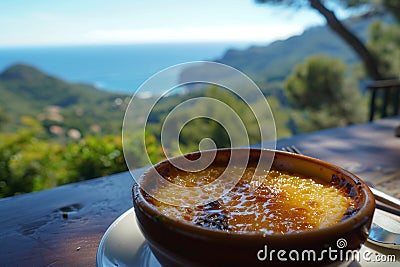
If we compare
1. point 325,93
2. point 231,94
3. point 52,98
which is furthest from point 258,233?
point 52,98

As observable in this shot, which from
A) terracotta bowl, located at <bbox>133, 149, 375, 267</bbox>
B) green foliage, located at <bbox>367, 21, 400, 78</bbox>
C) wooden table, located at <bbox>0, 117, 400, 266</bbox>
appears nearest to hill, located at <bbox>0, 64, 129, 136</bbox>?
green foliage, located at <bbox>367, 21, 400, 78</bbox>

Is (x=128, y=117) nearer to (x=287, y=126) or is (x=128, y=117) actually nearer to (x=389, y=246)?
(x=389, y=246)

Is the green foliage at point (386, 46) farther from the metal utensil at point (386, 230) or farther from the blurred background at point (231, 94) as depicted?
the metal utensil at point (386, 230)

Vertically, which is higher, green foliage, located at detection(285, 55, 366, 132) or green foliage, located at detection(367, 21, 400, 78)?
green foliage, located at detection(367, 21, 400, 78)

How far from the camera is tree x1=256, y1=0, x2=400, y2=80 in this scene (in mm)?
4231

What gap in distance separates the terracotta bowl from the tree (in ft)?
14.1

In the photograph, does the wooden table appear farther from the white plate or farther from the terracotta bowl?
the terracotta bowl

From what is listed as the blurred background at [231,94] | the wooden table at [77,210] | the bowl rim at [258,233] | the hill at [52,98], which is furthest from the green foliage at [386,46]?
the bowl rim at [258,233]

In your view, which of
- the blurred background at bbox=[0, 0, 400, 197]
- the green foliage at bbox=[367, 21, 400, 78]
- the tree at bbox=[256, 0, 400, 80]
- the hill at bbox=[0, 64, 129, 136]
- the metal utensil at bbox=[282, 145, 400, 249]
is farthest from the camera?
the hill at bbox=[0, 64, 129, 136]

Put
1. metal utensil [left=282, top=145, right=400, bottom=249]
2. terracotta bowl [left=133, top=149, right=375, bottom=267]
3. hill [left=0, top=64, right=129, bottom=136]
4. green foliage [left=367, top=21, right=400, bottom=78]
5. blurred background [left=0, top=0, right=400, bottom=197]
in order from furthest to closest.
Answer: hill [left=0, top=64, right=129, bottom=136]
green foliage [left=367, top=21, right=400, bottom=78]
blurred background [left=0, top=0, right=400, bottom=197]
metal utensil [left=282, top=145, right=400, bottom=249]
terracotta bowl [left=133, top=149, right=375, bottom=267]

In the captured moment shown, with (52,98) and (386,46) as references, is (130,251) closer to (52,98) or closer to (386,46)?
(386,46)

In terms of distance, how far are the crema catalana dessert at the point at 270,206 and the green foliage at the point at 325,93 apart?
4.69 meters

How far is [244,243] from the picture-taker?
0.94 feet

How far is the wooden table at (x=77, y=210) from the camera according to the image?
1.50 feet
